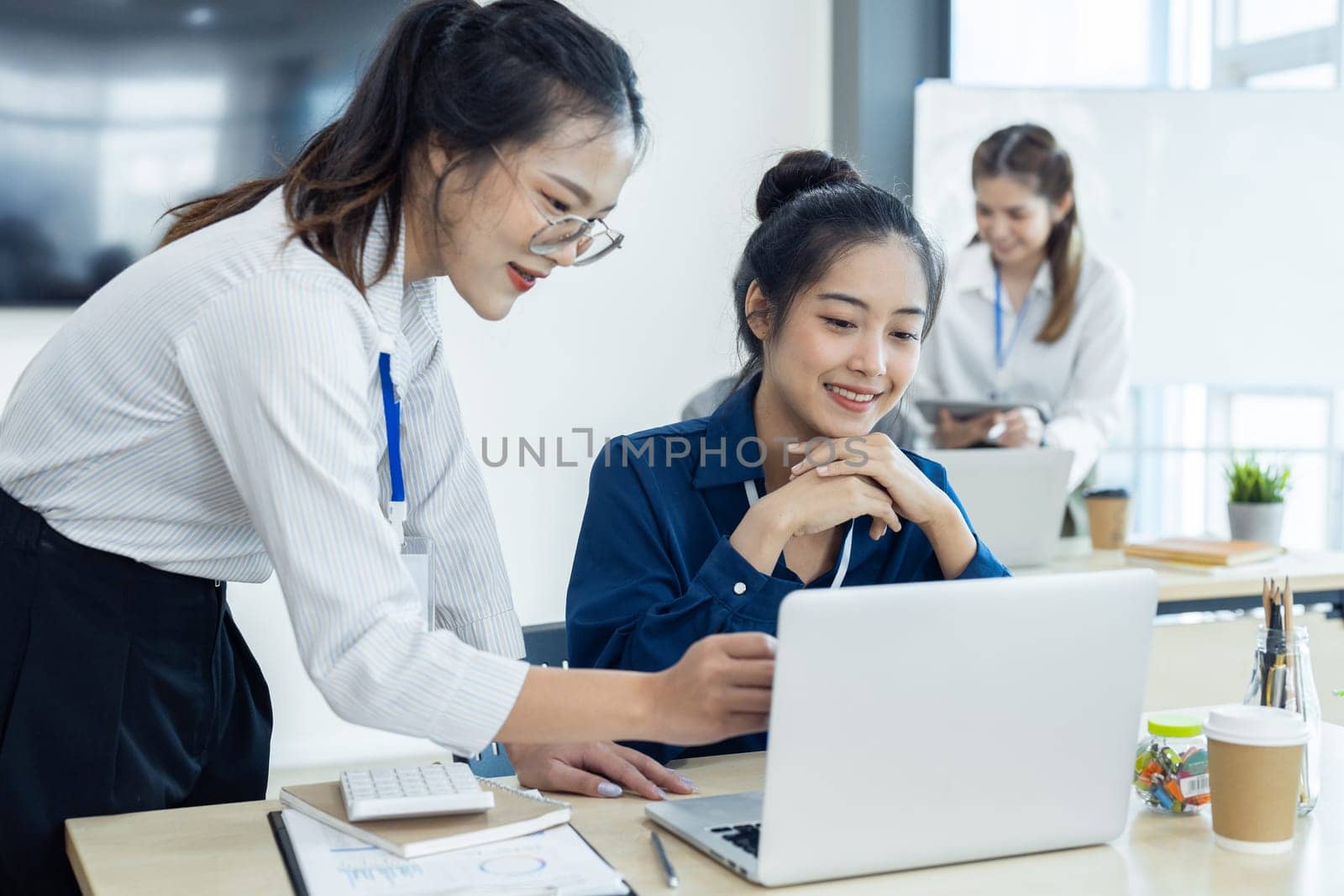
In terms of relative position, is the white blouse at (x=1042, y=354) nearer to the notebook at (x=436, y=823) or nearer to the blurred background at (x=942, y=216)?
the blurred background at (x=942, y=216)

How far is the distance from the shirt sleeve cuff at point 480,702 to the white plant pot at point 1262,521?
215cm

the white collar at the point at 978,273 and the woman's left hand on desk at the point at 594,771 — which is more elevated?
the white collar at the point at 978,273

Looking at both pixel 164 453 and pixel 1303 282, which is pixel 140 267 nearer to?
pixel 164 453

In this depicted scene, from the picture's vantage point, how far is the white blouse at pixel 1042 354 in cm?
312

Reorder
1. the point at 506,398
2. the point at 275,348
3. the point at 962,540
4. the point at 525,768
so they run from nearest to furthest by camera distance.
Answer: the point at 275,348 → the point at 525,768 → the point at 962,540 → the point at 506,398

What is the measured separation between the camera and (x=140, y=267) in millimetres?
1128

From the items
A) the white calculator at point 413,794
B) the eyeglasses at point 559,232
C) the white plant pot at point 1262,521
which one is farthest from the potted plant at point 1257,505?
the white calculator at point 413,794

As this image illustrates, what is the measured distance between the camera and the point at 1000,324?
10.8 feet

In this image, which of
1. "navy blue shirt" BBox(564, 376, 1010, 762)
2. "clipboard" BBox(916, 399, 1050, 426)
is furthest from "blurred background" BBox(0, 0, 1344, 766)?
"navy blue shirt" BBox(564, 376, 1010, 762)

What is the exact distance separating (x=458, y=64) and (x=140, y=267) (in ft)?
1.02

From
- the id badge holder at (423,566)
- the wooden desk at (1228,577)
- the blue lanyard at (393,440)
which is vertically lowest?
the wooden desk at (1228,577)

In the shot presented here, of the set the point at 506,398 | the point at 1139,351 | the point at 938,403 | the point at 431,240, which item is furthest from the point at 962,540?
the point at 1139,351

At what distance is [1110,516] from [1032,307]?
2.25ft

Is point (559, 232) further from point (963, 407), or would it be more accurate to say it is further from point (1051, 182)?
point (1051, 182)
